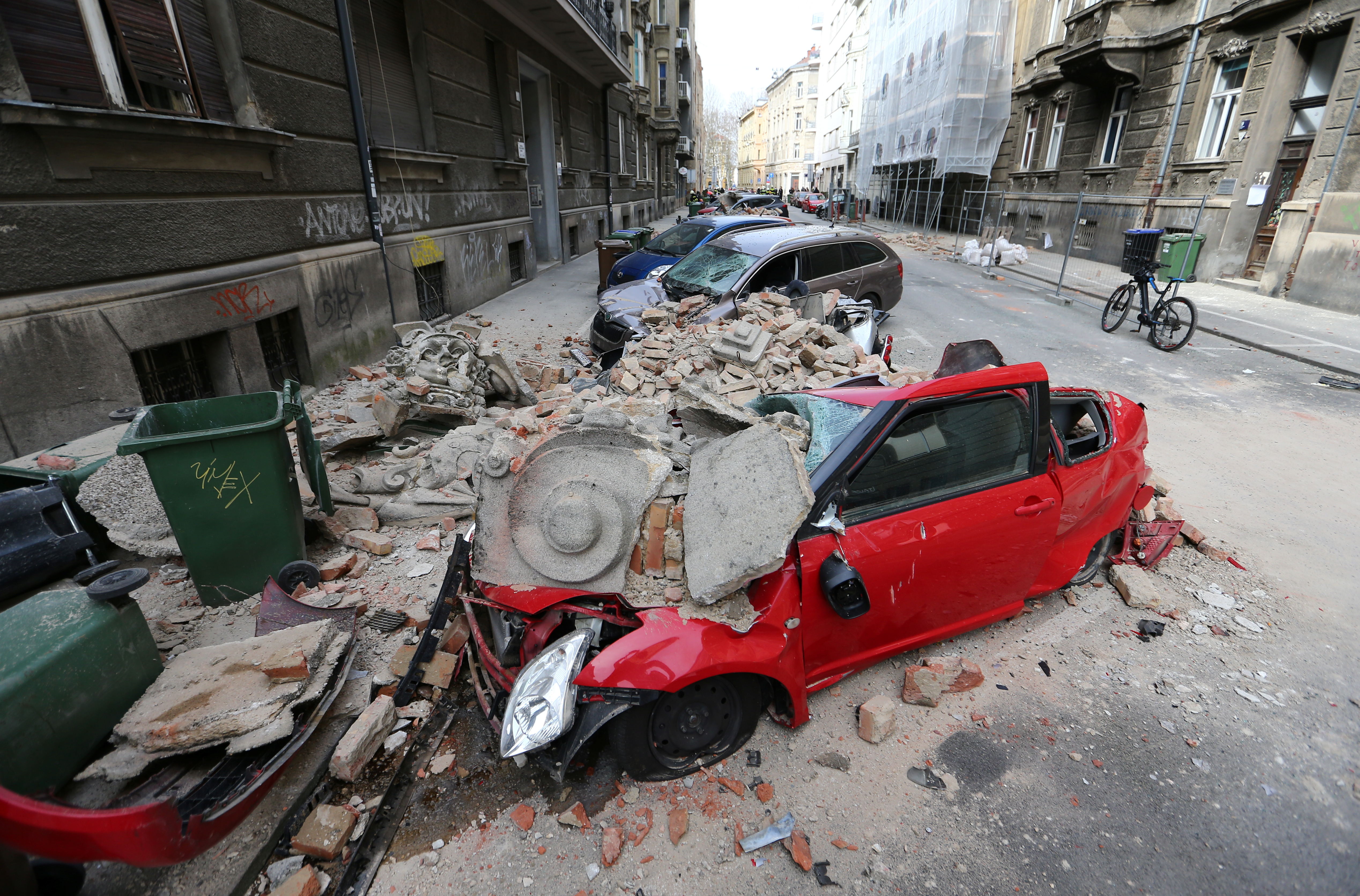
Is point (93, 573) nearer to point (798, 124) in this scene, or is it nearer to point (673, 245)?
point (673, 245)

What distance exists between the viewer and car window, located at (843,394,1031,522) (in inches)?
104

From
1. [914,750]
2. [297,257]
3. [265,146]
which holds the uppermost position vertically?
[265,146]

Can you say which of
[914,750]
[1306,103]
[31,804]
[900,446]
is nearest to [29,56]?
[31,804]

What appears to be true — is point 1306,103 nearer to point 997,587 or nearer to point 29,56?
point 997,587

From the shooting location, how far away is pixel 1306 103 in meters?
12.3

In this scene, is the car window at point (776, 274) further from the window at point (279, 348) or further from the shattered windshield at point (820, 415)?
the window at point (279, 348)

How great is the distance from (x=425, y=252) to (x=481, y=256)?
85.3 inches

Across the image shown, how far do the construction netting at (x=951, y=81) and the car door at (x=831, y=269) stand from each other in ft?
57.6

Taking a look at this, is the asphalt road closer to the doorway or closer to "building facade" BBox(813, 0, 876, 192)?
the doorway

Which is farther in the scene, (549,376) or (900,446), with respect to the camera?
(549,376)

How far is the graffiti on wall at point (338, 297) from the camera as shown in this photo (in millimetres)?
7020

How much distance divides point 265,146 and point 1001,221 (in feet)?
80.4

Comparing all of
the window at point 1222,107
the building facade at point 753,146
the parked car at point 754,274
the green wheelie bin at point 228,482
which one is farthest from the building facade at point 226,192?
the building facade at point 753,146

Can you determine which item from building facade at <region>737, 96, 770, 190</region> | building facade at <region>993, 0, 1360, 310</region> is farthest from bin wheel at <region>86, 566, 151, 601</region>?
building facade at <region>737, 96, 770, 190</region>
